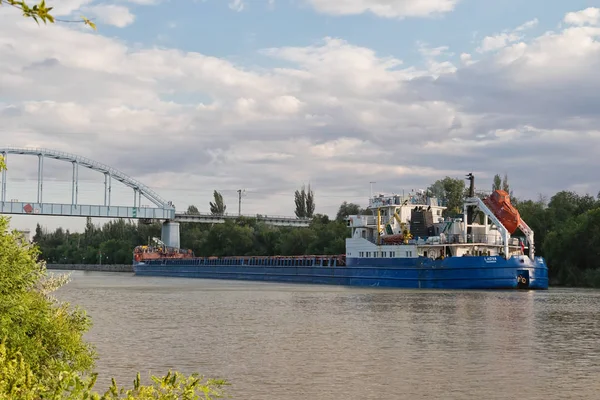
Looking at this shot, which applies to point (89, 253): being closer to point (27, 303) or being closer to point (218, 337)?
point (218, 337)

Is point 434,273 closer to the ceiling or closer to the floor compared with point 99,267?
closer to the ceiling

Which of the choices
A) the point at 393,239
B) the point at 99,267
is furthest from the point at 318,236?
the point at 99,267

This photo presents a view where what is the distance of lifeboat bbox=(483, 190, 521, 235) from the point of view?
190 ft

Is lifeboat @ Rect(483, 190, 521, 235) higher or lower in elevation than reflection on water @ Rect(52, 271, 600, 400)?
higher

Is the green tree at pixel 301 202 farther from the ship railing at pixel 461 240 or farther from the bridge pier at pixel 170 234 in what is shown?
the ship railing at pixel 461 240

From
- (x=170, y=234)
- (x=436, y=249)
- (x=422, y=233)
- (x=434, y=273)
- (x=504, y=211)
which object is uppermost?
(x=504, y=211)

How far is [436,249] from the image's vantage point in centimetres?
5934

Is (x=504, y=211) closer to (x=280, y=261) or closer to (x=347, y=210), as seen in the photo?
(x=280, y=261)

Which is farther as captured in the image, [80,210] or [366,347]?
[80,210]

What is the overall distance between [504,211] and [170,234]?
7708 centimetres

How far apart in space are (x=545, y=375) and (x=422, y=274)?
38.0m

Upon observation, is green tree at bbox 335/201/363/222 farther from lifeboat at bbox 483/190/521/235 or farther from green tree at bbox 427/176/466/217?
lifeboat at bbox 483/190/521/235

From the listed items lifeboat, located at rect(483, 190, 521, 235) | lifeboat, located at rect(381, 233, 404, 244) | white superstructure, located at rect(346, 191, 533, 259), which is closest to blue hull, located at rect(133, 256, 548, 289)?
white superstructure, located at rect(346, 191, 533, 259)

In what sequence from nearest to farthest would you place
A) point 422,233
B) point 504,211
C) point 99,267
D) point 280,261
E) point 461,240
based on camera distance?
1. point 461,240
2. point 504,211
3. point 422,233
4. point 280,261
5. point 99,267
